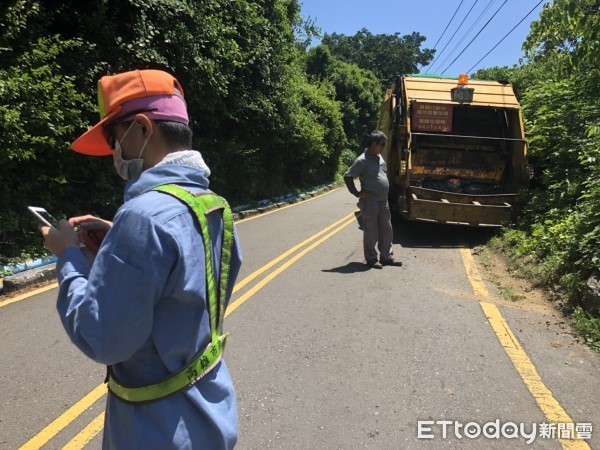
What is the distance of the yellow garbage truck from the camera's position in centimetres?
936

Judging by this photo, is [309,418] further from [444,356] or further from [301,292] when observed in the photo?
[301,292]

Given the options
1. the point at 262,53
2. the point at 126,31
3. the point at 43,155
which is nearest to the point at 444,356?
the point at 43,155

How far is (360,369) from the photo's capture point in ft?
13.2

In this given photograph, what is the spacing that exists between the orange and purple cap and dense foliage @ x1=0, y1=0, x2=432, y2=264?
5596mm

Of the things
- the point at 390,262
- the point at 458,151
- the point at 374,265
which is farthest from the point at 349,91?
the point at 374,265

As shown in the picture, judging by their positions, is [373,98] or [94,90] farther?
[373,98]

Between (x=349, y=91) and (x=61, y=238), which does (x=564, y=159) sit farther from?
(x=349, y=91)

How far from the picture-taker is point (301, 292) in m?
6.25

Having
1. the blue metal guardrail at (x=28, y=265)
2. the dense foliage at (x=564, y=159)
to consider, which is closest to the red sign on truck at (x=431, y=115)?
the dense foliage at (x=564, y=159)

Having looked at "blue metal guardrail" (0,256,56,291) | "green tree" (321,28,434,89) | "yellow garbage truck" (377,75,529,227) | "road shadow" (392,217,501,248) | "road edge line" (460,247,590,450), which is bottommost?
"road shadow" (392,217,501,248)

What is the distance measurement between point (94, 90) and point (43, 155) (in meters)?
1.44

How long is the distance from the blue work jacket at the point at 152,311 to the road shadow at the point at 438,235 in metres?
8.26

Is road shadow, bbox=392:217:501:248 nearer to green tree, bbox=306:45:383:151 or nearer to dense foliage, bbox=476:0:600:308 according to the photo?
dense foliage, bbox=476:0:600:308

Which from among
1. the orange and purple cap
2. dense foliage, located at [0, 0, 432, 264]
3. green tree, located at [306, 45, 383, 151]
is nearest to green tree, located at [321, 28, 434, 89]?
green tree, located at [306, 45, 383, 151]
